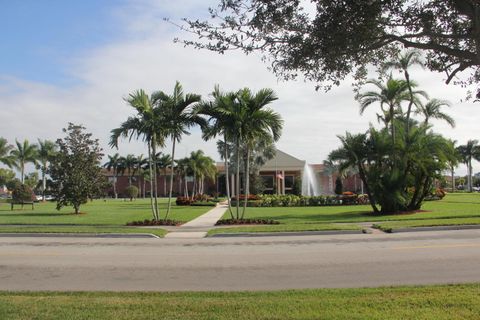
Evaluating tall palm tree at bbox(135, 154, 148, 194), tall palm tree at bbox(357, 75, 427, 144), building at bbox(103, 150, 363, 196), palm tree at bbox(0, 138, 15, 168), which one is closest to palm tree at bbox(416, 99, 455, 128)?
tall palm tree at bbox(357, 75, 427, 144)

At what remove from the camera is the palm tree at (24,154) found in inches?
2803

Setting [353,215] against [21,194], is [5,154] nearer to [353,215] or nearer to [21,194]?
[21,194]

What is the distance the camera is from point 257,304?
634cm

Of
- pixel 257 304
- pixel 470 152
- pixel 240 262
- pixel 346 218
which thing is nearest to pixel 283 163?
pixel 470 152

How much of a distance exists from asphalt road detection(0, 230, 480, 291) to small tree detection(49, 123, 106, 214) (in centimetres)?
1503

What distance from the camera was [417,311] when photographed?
5859 millimetres

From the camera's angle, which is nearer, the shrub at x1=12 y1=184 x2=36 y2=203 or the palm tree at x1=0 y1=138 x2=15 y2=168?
the shrub at x1=12 y1=184 x2=36 y2=203

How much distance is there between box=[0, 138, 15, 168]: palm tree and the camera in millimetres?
64188

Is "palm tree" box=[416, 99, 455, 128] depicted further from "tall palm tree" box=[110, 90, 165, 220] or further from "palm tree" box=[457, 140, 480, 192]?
"palm tree" box=[457, 140, 480, 192]

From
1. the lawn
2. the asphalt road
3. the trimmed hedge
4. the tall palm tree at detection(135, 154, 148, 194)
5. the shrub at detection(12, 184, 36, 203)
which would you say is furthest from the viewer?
the tall palm tree at detection(135, 154, 148, 194)

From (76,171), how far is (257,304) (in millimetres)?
26510

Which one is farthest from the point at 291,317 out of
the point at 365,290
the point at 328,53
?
the point at 328,53

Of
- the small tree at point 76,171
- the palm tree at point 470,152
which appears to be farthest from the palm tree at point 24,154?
the palm tree at point 470,152

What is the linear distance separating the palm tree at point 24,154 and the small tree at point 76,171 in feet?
143
